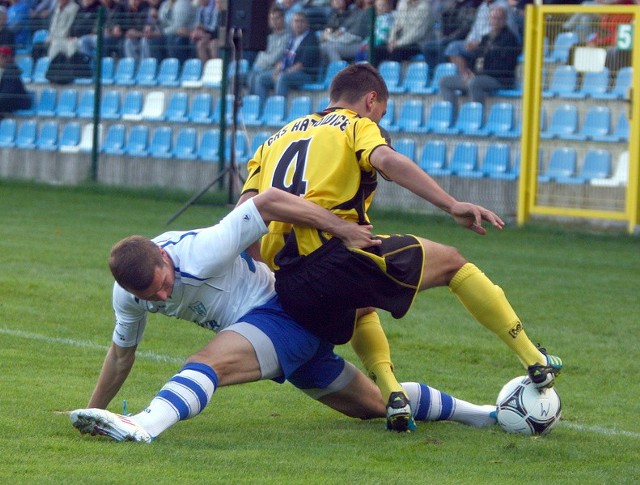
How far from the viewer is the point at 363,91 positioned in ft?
18.4

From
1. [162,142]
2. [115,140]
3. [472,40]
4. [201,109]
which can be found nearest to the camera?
[472,40]

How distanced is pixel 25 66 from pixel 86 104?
1886 millimetres

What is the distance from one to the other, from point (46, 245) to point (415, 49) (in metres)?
5.97

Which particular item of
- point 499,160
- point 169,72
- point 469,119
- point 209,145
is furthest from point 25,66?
point 499,160

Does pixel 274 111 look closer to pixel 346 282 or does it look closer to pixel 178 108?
pixel 178 108

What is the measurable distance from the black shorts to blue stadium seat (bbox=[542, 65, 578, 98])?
9.59 metres

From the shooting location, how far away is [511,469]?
469 cm

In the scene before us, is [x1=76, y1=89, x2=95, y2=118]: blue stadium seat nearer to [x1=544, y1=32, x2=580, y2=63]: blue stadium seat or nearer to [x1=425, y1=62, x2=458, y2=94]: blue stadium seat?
[x1=425, y1=62, x2=458, y2=94]: blue stadium seat

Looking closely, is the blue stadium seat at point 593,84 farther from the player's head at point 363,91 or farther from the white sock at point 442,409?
the white sock at point 442,409

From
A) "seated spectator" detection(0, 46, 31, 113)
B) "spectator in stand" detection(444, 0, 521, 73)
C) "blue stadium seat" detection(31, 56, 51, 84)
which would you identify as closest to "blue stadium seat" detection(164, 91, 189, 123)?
"blue stadium seat" detection(31, 56, 51, 84)

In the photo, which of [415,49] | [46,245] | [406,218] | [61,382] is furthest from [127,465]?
[415,49]

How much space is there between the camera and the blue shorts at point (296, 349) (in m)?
5.17

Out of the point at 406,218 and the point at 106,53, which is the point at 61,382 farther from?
the point at 106,53

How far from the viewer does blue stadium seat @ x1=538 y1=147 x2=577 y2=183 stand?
569 inches
